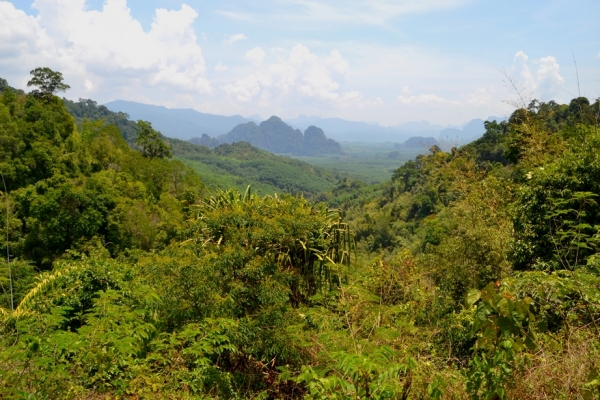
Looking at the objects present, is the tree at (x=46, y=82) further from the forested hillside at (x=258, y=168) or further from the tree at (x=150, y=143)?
the forested hillside at (x=258, y=168)

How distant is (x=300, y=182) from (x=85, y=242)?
252 feet

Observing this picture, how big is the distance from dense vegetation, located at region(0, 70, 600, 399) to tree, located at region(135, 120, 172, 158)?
15.2 metres

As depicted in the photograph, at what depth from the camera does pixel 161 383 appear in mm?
2883

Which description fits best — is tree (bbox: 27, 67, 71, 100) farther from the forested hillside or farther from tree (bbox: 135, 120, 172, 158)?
the forested hillside

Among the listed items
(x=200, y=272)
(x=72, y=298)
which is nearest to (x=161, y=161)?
(x=72, y=298)

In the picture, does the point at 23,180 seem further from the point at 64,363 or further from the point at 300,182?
the point at 300,182

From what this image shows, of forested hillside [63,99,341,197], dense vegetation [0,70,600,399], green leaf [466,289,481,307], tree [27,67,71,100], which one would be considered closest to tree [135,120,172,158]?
tree [27,67,71,100]

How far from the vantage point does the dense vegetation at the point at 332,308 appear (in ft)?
6.84

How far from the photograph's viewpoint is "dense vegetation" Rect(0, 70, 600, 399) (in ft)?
6.84

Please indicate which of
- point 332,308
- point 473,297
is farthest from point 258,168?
point 473,297

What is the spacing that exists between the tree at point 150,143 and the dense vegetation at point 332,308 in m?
15.2

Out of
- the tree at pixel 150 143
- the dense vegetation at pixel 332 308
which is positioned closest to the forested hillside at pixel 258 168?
the tree at pixel 150 143

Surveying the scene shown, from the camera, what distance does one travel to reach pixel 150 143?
985 inches

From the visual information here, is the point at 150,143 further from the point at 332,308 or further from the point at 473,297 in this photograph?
the point at 473,297
